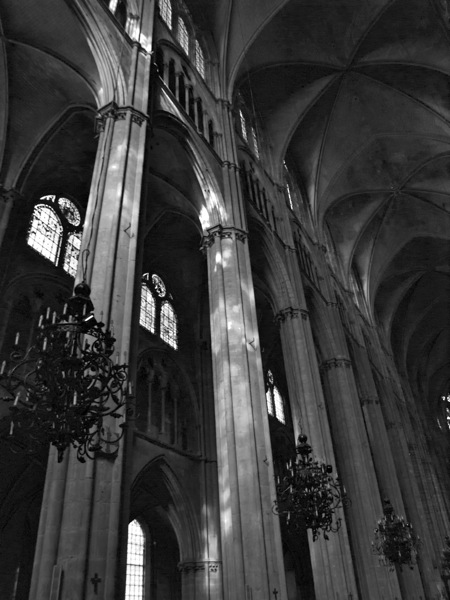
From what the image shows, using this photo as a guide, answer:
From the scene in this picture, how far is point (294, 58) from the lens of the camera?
19.9 m

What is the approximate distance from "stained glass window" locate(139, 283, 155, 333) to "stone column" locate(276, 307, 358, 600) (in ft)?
14.5

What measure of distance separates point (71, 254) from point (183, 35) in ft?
27.5

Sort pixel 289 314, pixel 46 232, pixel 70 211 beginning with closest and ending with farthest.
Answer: pixel 46 232 < pixel 70 211 < pixel 289 314

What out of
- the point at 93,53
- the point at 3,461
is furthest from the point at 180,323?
the point at 93,53

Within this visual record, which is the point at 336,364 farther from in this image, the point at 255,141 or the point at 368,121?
the point at 368,121

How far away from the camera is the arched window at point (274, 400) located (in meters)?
22.5

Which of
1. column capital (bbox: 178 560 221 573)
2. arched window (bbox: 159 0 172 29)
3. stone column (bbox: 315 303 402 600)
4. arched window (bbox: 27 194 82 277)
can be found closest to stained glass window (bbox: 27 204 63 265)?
arched window (bbox: 27 194 82 277)

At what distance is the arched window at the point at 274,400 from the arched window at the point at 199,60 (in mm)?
13341

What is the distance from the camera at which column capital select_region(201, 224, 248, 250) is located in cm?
1260

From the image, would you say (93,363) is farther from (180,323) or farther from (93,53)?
(180,323)

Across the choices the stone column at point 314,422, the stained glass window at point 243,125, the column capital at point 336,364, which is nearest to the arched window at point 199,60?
the stained glass window at point 243,125

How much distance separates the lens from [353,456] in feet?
56.1

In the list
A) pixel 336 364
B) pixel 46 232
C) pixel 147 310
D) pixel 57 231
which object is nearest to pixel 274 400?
pixel 336 364

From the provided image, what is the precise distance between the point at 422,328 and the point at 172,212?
26.1 m
